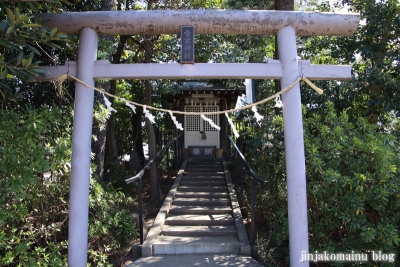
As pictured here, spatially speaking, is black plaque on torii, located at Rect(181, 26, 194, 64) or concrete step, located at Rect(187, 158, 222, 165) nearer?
black plaque on torii, located at Rect(181, 26, 194, 64)

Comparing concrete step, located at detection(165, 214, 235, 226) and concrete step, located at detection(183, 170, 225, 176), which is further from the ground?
concrete step, located at detection(183, 170, 225, 176)

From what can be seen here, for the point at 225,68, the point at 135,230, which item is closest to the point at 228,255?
the point at 135,230

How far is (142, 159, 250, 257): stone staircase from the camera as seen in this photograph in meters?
4.78

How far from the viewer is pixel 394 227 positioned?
11.7 feet

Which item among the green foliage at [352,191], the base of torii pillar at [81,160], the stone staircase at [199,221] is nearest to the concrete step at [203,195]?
the stone staircase at [199,221]

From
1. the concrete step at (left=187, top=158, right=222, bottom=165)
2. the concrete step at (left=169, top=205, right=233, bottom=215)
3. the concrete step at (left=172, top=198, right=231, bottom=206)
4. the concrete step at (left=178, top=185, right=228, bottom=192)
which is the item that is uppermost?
the concrete step at (left=187, top=158, right=222, bottom=165)

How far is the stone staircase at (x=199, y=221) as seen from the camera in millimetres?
4781

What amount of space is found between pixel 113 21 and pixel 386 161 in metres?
3.42

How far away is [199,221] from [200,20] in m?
3.54

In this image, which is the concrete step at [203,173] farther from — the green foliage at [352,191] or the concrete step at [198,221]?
the green foliage at [352,191]

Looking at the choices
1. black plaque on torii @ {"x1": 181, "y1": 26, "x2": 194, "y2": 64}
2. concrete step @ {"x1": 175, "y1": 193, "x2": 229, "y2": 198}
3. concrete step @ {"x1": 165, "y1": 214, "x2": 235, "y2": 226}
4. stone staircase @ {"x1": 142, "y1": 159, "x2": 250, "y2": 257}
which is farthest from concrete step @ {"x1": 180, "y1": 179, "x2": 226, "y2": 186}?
black plaque on torii @ {"x1": 181, "y1": 26, "x2": 194, "y2": 64}

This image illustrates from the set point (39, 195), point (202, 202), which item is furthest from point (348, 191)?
point (39, 195)

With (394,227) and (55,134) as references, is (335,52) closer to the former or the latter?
(394,227)

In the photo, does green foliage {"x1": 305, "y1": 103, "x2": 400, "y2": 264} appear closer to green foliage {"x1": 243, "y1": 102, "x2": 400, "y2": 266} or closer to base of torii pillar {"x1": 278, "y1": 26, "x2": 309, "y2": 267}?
green foliage {"x1": 243, "y1": 102, "x2": 400, "y2": 266}
